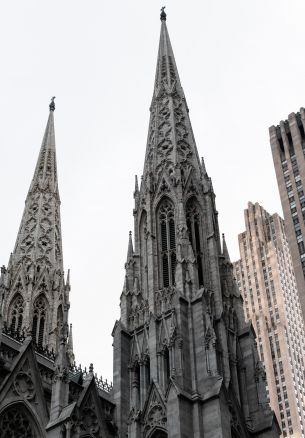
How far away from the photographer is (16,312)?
49.9 meters

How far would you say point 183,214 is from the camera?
42969 mm

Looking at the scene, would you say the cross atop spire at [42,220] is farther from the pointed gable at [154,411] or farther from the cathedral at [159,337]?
the pointed gable at [154,411]

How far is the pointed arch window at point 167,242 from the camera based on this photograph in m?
41.4

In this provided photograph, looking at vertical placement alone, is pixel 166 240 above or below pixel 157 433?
above

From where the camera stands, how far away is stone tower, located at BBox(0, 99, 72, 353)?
49438mm

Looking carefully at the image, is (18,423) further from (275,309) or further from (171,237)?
(275,309)

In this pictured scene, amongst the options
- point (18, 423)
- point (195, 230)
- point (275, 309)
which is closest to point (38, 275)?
point (195, 230)

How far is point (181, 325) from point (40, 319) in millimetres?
17186

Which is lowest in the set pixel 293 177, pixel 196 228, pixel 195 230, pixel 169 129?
pixel 195 230

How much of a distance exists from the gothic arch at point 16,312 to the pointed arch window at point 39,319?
1039mm

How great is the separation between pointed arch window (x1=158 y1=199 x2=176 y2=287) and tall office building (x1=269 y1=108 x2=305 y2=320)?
1146 inches

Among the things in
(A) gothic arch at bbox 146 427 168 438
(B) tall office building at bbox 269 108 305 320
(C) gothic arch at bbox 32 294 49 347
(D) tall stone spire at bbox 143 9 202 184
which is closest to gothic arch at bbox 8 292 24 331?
(C) gothic arch at bbox 32 294 49 347

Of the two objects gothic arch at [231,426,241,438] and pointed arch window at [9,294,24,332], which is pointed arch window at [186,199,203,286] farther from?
pointed arch window at [9,294,24,332]

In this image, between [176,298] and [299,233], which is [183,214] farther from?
[299,233]
